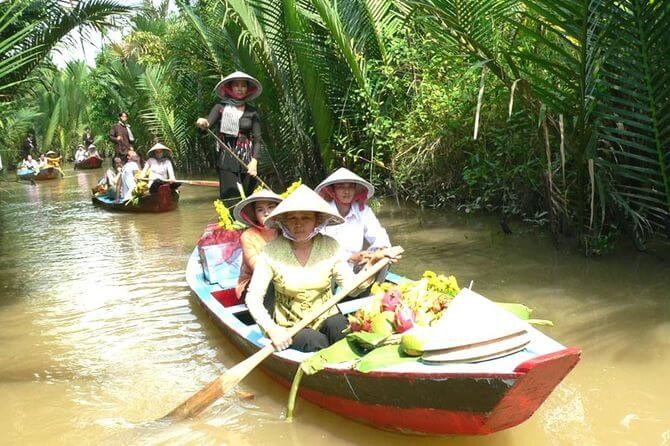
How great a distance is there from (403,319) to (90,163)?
26056 mm

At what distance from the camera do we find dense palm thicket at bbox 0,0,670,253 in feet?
16.1

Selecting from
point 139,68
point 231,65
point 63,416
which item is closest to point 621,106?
point 63,416

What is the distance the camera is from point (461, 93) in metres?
7.86

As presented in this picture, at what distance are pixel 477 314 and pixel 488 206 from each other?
5560 mm

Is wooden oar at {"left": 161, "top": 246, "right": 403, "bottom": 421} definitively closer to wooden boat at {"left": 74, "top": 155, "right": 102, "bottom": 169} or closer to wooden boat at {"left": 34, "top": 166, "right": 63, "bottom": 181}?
wooden boat at {"left": 34, "top": 166, "right": 63, "bottom": 181}

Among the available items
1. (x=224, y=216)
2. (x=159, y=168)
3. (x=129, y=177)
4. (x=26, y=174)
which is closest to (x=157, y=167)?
(x=159, y=168)

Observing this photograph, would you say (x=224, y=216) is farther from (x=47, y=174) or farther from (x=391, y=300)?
(x=47, y=174)

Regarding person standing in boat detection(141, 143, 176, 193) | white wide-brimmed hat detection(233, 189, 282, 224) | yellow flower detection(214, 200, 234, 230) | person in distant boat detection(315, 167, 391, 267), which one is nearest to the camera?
white wide-brimmed hat detection(233, 189, 282, 224)

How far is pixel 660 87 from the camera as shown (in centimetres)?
484

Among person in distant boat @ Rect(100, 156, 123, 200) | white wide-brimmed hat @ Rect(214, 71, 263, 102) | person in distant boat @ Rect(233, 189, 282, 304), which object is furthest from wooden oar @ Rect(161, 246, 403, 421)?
person in distant boat @ Rect(100, 156, 123, 200)

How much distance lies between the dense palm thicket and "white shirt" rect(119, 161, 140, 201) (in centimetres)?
218

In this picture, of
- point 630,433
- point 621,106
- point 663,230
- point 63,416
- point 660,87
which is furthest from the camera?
point 663,230

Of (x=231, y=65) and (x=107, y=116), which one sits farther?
(x=107, y=116)

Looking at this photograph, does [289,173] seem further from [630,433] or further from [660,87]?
[630,433]
